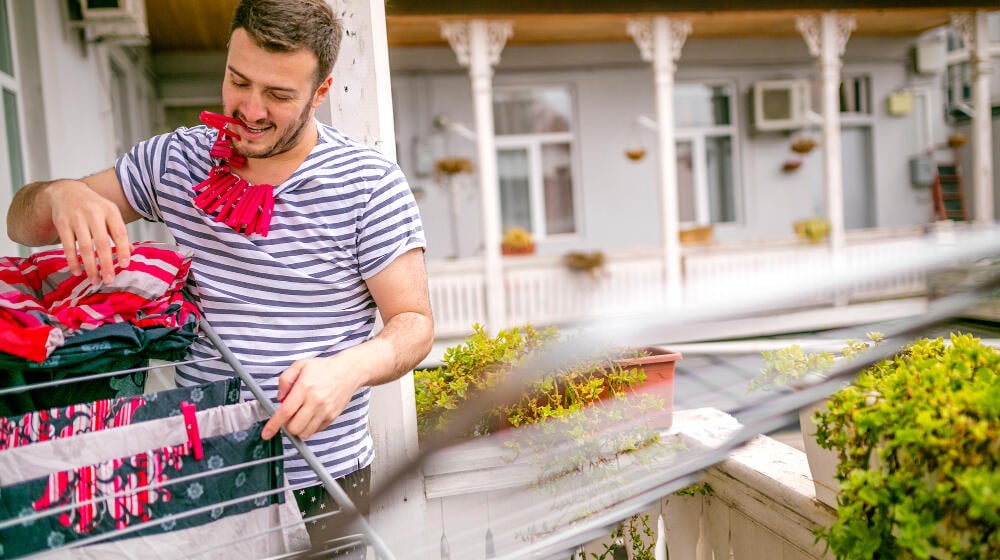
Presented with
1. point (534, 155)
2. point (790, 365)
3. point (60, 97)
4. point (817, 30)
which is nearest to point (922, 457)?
point (790, 365)

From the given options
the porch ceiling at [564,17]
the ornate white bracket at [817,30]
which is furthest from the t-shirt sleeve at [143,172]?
the ornate white bracket at [817,30]

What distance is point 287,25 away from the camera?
1.48 meters

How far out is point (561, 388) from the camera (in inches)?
87.2

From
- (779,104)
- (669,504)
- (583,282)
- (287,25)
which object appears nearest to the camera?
(287,25)

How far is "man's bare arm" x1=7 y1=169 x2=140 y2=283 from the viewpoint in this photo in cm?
134

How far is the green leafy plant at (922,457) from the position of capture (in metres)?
1.19

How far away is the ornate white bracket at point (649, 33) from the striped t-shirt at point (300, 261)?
24.9 feet

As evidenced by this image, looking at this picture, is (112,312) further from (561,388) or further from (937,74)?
(937,74)

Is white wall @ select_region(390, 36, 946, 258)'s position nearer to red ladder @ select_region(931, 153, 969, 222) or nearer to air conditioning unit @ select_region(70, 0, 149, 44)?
red ladder @ select_region(931, 153, 969, 222)

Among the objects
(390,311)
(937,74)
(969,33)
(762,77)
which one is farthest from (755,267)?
(390,311)

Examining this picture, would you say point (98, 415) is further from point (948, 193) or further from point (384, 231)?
point (948, 193)

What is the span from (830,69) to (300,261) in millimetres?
9131

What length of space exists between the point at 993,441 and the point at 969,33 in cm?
1069

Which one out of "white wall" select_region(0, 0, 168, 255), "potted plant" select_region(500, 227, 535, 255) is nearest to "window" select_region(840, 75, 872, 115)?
"potted plant" select_region(500, 227, 535, 255)
